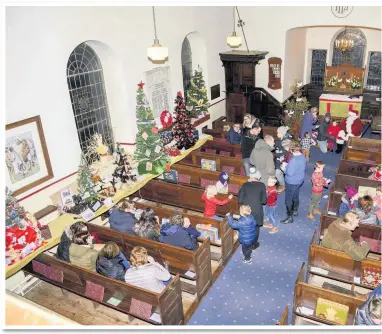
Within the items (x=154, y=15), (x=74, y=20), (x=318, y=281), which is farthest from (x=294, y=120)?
(x=74, y=20)

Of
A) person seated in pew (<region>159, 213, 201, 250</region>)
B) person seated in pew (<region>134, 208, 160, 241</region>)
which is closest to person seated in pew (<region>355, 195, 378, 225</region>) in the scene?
person seated in pew (<region>159, 213, 201, 250</region>)

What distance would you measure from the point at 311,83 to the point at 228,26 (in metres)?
5.74

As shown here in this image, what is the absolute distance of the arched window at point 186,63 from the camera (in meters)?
13.9

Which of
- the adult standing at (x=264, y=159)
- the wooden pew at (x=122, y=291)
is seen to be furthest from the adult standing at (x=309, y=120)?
the wooden pew at (x=122, y=291)

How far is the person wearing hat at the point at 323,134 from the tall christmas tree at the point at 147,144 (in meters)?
5.57

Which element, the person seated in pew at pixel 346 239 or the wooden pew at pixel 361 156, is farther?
the wooden pew at pixel 361 156

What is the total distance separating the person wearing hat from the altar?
4.28 meters

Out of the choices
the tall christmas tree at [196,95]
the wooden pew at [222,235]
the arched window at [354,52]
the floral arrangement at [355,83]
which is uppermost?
the arched window at [354,52]

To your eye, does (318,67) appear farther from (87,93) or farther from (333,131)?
(87,93)

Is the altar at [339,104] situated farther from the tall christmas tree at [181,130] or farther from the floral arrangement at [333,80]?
the tall christmas tree at [181,130]

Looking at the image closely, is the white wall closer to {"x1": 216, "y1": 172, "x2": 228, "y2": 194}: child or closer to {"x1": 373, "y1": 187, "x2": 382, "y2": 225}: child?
{"x1": 216, "y1": 172, "x2": 228, "y2": 194}: child

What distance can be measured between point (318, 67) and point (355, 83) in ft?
6.57

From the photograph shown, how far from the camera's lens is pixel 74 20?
8.61 meters

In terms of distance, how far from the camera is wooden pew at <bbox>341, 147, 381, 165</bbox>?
402 inches
